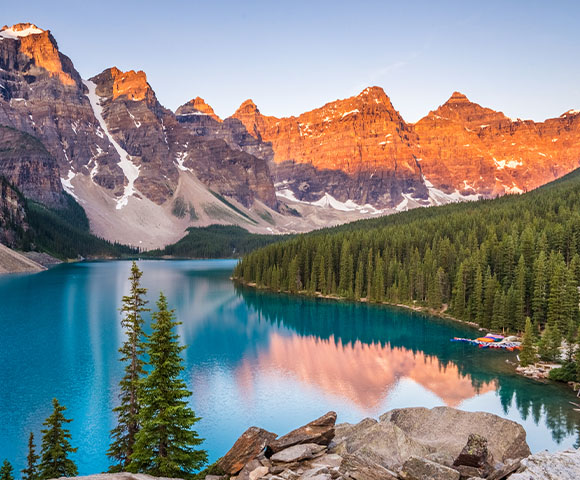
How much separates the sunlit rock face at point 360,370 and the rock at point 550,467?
79.0 feet

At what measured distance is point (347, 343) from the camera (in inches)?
2478

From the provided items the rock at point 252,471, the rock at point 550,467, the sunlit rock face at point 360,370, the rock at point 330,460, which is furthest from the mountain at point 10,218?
the rock at point 550,467

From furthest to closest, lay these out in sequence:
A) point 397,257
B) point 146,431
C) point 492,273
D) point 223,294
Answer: point 223,294 → point 397,257 → point 492,273 → point 146,431

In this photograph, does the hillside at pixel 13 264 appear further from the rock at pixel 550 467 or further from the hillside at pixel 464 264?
the rock at pixel 550 467

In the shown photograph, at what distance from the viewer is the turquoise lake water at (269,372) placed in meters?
34.6

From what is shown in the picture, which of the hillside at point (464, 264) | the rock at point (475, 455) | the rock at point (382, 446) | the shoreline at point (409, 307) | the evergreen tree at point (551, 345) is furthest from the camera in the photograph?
the shoreline at point (409, 307)

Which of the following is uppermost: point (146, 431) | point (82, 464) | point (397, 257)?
point (397, 257)

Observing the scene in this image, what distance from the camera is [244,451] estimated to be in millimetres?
19094

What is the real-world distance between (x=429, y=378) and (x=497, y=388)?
650cm

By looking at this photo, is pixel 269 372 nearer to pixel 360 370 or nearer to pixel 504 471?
pixel 360 370

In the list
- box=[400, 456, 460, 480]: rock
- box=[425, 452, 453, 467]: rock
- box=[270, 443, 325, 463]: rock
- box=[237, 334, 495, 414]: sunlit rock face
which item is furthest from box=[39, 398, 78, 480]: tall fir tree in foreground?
box=[237, 334, 495, 414]: sunlit rock face

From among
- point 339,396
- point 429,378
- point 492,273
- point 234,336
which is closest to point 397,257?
point 492,273

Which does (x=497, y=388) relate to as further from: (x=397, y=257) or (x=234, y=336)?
(x=397, y=257)

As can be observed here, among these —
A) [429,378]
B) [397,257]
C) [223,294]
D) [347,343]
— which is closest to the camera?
[429,378]
